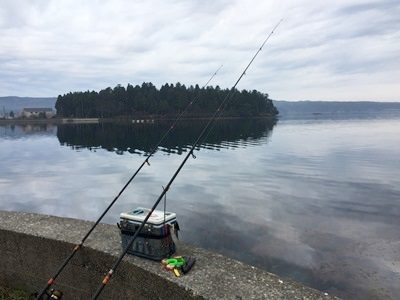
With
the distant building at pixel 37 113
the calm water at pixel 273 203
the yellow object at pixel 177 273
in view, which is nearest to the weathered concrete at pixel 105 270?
the yellow object at pixel 177 273

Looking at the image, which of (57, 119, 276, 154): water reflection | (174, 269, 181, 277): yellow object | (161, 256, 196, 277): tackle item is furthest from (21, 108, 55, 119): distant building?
(174, 269, 181, 277): yellow object

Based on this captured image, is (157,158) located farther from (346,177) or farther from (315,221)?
(315,221)

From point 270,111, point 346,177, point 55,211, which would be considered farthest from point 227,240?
point 270,111

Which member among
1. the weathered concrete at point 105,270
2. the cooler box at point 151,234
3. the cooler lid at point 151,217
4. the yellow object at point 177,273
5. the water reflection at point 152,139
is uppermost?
the cooler lid at point 151,217

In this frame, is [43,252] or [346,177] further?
[346,177]

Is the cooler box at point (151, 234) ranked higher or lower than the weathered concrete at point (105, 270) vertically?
higher

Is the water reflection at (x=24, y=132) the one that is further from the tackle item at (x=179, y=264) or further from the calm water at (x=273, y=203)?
the tackle item at (x=179, y=264)

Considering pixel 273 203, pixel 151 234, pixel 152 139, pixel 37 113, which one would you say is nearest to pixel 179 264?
pixel 151 234

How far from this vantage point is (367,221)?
14383mm

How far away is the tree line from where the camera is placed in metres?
143

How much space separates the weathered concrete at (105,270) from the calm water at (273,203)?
4.60 m

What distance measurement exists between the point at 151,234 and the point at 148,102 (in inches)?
5529

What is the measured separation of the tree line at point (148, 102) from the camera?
143125 millimetres

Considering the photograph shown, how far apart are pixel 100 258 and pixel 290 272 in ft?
19.2
